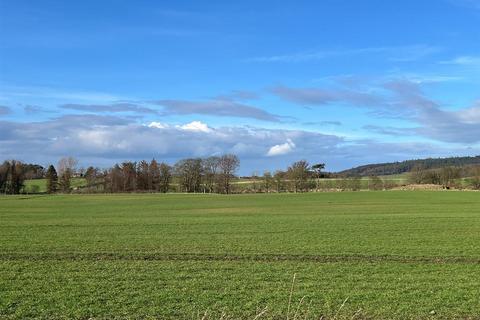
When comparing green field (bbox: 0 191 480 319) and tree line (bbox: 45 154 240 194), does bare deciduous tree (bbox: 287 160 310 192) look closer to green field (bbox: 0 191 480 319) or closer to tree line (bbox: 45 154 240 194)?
tree line (bbox: 45 154 240 194)

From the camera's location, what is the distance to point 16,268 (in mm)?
18156

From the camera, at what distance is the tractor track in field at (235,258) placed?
65.1 feet

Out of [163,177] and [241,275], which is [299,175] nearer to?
[163,177]

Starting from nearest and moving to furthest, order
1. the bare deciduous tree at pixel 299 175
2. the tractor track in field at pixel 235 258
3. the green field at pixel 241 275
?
the green field at pixel 241 275 → the tractor track in field at pixel 235 258 → the bare deciduous tree at pixel 299 175

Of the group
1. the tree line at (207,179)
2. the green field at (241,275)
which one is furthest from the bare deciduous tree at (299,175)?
the green field at (241,275)

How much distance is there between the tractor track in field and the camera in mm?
19844

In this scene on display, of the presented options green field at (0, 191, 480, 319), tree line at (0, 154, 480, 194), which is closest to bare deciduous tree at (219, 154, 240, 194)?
tree line at (0, 154, 480, 194)

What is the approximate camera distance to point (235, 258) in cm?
2044

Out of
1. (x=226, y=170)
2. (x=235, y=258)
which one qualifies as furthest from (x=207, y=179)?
(x=235, y=258)

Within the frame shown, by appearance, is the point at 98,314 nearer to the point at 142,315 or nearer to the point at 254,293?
the point at 142,315

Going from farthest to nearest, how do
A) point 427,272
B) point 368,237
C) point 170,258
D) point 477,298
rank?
1. point 368,237
2. point 170,258
3. point 427,272
4. point 477,298

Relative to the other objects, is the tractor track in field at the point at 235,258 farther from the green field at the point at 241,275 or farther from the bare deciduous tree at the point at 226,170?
the bare deciduous tree at the point at 226,170

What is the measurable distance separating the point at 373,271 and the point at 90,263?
9.69m

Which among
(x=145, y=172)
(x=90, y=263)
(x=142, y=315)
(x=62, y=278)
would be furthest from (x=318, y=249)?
(x=145, y=172)
